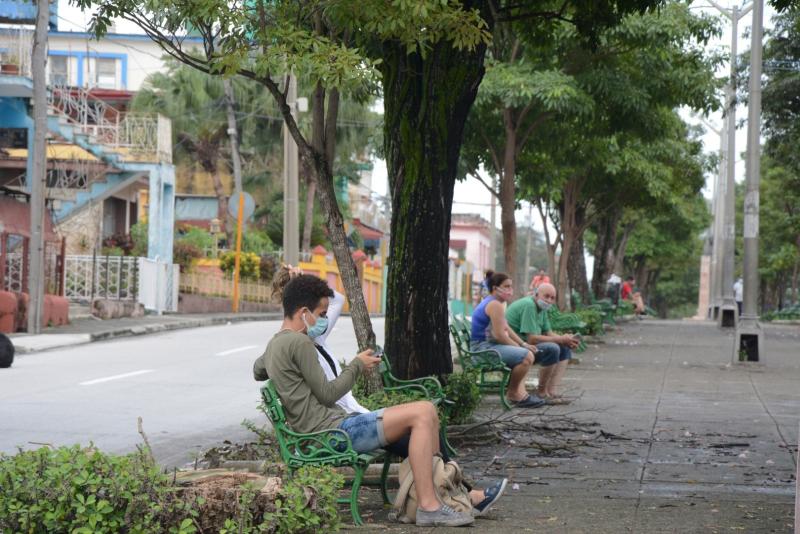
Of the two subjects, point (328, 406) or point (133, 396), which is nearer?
point (328, 406)

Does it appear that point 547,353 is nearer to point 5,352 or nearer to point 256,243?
point 5,352

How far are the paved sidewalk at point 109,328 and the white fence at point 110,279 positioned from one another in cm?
86

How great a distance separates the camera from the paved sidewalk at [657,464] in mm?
7273

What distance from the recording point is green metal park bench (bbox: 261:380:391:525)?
6.93m

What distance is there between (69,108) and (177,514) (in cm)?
3009

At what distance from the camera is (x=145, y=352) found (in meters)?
22.1

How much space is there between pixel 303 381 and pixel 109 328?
21932 millimetres

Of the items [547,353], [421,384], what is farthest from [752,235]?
[421,384]

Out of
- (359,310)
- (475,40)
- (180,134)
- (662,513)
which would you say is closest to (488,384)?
(359,310)

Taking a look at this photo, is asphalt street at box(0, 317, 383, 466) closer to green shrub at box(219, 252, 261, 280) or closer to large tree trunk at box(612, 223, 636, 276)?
green shrub at box(219, 252, 261, 280)

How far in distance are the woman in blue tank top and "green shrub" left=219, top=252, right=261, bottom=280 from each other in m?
30.3

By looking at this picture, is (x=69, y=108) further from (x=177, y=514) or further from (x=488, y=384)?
(x=177, y=514)

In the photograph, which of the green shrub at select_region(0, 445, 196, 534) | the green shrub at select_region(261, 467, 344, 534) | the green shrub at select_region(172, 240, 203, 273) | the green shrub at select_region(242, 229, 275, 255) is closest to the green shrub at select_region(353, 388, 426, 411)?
the green shrub at select_region(261, 467, 344, 534)

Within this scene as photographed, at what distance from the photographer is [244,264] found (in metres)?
44.0
